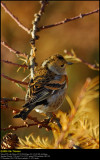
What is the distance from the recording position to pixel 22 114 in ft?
6.53

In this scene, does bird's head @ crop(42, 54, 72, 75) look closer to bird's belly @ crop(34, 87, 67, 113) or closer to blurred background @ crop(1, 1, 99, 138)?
bird's belly @ crop(34, 87, 67, 113)

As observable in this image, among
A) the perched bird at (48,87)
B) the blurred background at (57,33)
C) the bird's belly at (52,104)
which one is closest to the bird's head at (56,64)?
the perched bird at (48,87)

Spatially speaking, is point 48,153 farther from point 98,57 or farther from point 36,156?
point 98,57

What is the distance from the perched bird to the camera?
253 cm

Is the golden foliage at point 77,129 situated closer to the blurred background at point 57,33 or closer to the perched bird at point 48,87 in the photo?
the perched bird at point 48,87

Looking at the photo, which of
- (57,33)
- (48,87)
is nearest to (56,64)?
(48,87)

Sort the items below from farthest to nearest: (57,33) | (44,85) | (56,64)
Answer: (57,33) → (56,64) → (44,85)

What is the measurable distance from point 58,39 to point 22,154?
483 centimetres

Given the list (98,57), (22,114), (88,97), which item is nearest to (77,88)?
(98,57)

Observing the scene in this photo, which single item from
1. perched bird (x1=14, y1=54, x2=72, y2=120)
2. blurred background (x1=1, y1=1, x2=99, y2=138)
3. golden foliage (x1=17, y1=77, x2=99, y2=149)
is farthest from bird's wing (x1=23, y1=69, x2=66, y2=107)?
blurred background (x1=1, y1=1, x2=99, y2=138)

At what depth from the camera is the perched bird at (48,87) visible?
8.29 ft

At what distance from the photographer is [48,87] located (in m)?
2.66

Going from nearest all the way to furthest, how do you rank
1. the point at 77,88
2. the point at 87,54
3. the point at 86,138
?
the point at 86,138 → the point at 77,88 → the point at 87,54

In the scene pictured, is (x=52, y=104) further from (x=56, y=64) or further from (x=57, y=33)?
(x=57, y=33)
